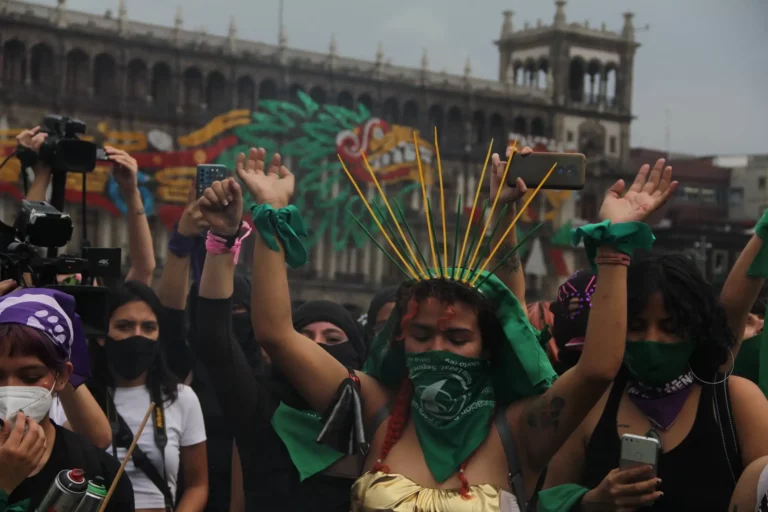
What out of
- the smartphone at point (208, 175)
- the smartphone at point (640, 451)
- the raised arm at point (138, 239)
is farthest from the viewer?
the raised arm at point (138, 239)

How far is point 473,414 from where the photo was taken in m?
3.57

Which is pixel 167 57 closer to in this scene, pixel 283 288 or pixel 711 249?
pixel 711 249

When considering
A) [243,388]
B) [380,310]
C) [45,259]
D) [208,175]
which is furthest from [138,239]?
[45,259]

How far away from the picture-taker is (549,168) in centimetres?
375

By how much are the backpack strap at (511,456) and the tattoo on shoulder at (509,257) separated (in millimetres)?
584

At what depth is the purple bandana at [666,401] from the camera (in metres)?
3.56

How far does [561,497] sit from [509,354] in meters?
0.43

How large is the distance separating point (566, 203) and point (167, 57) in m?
18.1

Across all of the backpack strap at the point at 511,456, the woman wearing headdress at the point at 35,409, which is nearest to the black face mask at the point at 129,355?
the woman wearing headdress at the point at 35,409

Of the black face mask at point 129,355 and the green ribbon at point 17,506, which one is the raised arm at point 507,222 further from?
the black face mask at point 129,355

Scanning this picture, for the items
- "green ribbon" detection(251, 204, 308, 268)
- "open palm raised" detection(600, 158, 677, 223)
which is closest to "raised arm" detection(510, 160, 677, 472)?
"open palm raised" detection(600, 158, 677, 223)

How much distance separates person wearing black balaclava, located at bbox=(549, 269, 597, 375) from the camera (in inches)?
167

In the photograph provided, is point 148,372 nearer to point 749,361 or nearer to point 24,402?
point 24,402

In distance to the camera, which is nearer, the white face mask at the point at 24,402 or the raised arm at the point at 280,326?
the white face mask at the point at 24,402
